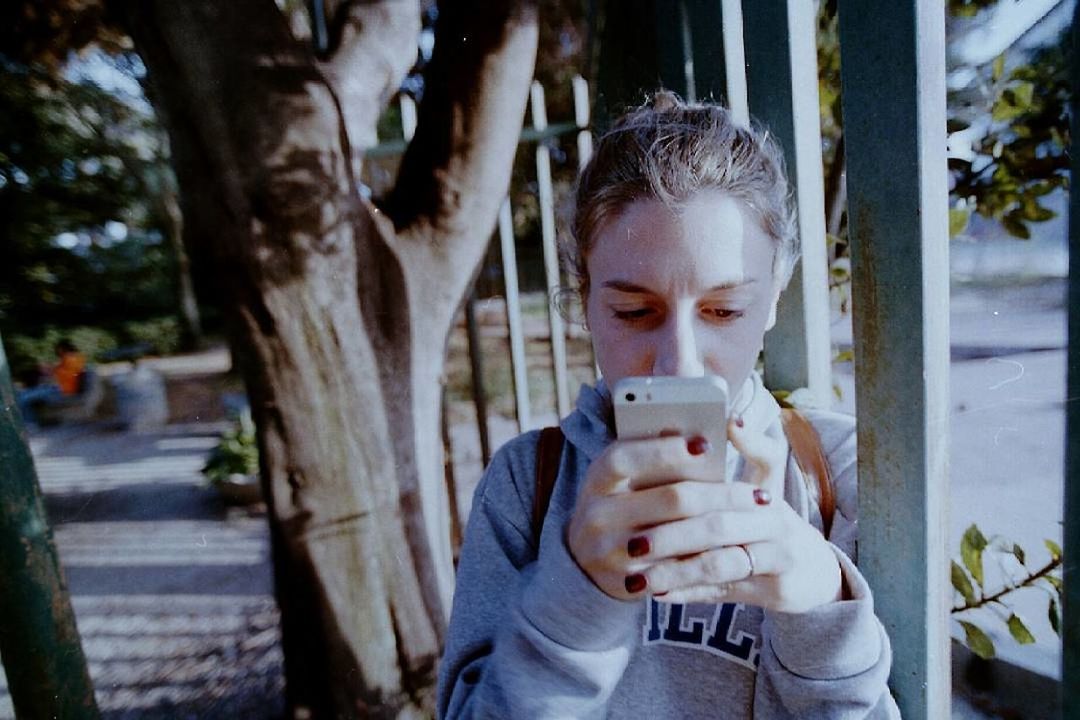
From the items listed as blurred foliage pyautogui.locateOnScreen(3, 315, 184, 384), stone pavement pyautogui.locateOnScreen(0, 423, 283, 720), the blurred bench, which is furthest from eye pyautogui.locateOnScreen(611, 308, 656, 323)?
blurred foliage pyautogui.locateOnScreen(3, 315, 184, 384)

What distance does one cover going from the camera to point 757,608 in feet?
3.34

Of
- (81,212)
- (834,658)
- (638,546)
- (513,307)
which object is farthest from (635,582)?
(81,212)

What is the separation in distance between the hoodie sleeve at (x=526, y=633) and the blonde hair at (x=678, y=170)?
501mm

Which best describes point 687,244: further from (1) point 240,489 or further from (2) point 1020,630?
(1) point 240,489

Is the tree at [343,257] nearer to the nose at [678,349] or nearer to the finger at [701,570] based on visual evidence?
the nose at [678,349]

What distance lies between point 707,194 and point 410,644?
67.0 inches

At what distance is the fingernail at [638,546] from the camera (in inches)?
27.9

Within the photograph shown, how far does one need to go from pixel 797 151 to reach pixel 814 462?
62cm

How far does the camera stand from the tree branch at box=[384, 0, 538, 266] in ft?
5.70

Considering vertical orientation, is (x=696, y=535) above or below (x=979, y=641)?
above

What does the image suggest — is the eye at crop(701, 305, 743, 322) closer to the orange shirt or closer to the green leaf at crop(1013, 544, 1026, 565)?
the green leaf at crop(1013, 544, 1026, 565)

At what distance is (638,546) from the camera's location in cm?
71

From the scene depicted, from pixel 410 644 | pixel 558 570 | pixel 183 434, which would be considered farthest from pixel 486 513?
pixel 183 434

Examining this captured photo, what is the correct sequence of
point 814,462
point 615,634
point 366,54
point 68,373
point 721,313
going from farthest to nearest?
1. point 68,373
2. point 366,54
3. point 814,462
4. point 721,313
5. point 615,634
